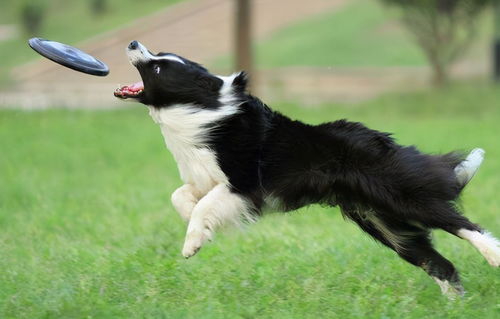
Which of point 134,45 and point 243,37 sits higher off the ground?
point 134,45

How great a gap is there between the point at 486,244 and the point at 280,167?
131cm

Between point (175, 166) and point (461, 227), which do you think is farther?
point (175, 166)

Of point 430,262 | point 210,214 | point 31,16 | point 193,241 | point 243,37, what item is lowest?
point 31,16

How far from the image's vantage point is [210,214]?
5.17 metres

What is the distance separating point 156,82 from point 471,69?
16.8m

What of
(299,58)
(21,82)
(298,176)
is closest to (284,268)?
(298,176)

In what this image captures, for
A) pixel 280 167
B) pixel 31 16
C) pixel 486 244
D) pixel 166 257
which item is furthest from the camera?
pixel 31 16

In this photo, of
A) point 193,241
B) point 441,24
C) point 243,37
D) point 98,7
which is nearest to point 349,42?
point 441,24

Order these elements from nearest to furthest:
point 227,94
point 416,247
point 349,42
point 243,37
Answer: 1. point 227,94
2. point 416,247
3. point 243,37
4. point 349,42

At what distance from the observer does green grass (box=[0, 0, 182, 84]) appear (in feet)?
80.8

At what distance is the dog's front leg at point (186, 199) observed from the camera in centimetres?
534

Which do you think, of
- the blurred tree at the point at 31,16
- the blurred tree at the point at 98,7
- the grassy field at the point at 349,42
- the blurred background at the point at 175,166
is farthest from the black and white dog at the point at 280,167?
the blurred tree at the point at 98,7

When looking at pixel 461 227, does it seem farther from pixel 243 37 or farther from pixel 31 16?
pixel 31 16

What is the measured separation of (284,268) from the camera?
19.6ft
